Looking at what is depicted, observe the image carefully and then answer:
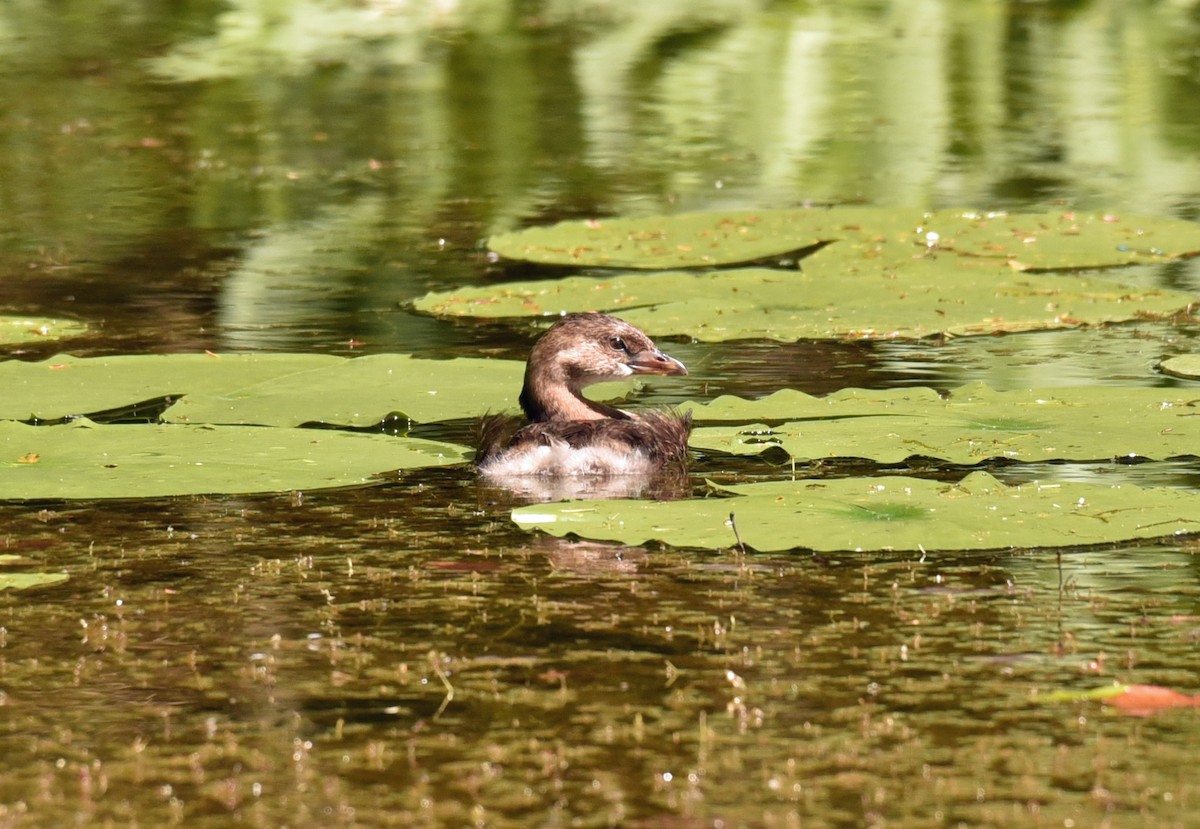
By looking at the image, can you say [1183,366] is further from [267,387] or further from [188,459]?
[188,459]

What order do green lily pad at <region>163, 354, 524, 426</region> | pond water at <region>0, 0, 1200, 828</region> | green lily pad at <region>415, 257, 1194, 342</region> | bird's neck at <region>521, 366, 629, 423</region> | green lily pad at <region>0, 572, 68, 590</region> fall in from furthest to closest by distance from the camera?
green lily pad at <region>415, 257, 1194, 342</region> → green lily pad at <region>163, 354, 524, 426</region> → bird's neck at <region>521, 366, 629, 423</region> → green lily pad at <region>0, 572, 68, 590</region> → pond water at <region>0, 0, 1200, 828</region>

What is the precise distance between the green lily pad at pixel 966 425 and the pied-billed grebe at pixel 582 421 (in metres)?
0.21

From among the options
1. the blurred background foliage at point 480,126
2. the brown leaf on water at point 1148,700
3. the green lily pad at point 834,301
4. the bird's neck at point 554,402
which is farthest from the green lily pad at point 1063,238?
the brown leaf on water at point 1148,700

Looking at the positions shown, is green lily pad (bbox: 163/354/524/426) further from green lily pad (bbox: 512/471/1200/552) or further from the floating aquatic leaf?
the floating aquatic leaf

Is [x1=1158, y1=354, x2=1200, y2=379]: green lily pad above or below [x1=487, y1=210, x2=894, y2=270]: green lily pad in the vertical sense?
above

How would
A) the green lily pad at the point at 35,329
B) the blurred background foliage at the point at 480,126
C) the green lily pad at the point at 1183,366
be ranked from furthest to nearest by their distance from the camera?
the blurred background foliage at the point at 480,126 → the green lily pad at the point at 35,329 → the green lily pad at the point at 1183,366

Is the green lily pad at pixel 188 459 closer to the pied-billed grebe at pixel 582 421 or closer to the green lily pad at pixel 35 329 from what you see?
the pied-billed grebe at pixel 582 421

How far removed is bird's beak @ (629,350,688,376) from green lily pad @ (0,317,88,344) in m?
2.90

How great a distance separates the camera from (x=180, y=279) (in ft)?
34.7

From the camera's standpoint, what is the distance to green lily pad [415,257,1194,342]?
8.54 metres

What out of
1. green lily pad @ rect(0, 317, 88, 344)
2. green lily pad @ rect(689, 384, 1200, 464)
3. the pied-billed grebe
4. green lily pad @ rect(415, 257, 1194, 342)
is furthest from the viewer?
green lily pad @ rect(0, 317, 88, 344)

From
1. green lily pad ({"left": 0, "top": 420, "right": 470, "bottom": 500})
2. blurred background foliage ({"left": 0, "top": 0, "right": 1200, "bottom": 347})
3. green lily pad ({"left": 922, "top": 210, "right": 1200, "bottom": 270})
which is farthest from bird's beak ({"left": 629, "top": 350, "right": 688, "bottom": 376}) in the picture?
green lily pad ({"left": 922, "top": 210, "right": 1200, "bottom": 270})

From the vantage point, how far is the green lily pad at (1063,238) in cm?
1031

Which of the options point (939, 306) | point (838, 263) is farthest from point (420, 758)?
point (838, 263)
